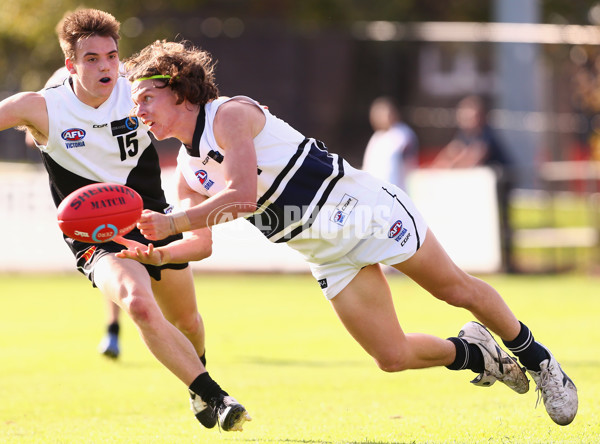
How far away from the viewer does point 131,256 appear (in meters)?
5.05

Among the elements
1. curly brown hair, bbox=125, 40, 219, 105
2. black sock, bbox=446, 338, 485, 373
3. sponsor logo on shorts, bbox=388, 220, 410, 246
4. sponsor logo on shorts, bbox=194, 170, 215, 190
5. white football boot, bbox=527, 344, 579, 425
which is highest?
curly brown hair, bbox=125, 40, 219, 105

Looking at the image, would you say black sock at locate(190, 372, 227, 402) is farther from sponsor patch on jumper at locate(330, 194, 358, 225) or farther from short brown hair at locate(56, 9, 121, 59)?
short brown hair at locate(56, 9, 121, 59)

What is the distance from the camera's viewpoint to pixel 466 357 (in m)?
5.55

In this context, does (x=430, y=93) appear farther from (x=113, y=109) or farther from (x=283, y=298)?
(x=113, y=109)

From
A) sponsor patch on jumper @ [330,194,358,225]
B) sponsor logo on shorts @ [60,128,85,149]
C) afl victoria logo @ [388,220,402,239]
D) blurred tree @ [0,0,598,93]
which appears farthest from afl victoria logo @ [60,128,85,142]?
blurred tree @ [0,0,598,93]

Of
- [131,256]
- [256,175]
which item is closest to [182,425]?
[131,256]

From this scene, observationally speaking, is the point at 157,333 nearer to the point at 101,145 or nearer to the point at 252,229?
the point at 101,145

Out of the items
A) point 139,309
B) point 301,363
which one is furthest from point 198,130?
point 301,363

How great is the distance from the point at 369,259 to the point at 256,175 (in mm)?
825

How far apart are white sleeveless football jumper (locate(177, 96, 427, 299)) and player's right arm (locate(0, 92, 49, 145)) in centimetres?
97

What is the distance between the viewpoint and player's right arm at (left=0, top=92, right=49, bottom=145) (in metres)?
5.44

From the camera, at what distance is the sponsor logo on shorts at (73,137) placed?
571 cm

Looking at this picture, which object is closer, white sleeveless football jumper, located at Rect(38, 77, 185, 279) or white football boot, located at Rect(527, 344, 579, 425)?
white football boot, located at Rect(527, 344, 579, 425)

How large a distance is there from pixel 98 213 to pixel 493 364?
7.87 ft
